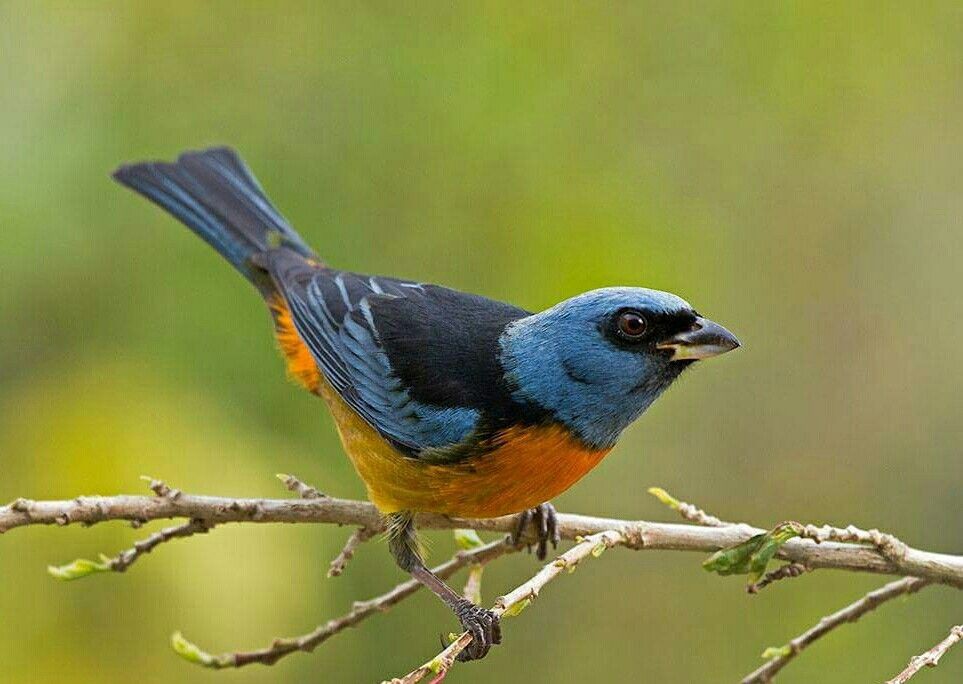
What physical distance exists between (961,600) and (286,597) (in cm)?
314

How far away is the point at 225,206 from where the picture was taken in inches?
214

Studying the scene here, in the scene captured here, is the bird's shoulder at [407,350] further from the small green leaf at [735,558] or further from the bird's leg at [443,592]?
the small green leaf at [735,558]

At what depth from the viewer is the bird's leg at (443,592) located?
3.78 m

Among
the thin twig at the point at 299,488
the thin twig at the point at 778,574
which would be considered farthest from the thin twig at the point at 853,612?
the thin twig at the point at 299,488

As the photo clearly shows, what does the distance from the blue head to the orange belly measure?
8cm

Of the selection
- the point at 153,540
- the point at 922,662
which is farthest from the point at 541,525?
the point at 922,662

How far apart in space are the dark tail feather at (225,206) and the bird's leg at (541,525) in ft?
5.41

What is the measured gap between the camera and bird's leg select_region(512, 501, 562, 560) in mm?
4238

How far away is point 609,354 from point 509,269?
141 centimetres

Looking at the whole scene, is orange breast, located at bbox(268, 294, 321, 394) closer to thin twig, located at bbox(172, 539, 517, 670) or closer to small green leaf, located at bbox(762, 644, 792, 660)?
thin twig, located at bbox(172, 539, 517, 670)

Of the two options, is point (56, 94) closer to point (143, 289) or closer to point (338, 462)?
point (143, 289)

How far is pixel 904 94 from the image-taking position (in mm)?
6441

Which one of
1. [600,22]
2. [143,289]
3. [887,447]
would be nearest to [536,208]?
[600,22]

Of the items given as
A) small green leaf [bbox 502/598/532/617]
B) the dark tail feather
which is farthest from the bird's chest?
the dark tail feather
